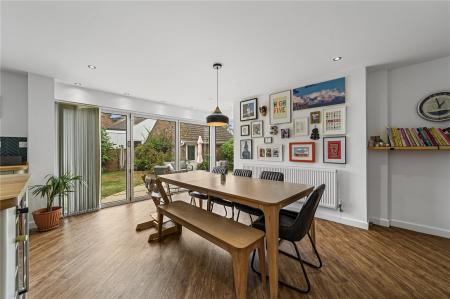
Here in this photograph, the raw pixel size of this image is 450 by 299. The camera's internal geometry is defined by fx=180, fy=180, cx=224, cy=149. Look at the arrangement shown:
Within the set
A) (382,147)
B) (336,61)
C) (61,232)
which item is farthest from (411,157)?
(61,232)

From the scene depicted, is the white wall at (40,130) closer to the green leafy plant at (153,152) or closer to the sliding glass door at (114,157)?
the sliding glass door at (114,157)

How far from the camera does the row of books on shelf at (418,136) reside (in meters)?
2.45

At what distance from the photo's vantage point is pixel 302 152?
3453 millimetres

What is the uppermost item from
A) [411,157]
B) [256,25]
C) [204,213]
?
[256,25]

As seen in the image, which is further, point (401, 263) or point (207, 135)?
point (207, 135)

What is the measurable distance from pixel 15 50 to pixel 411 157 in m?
5.68

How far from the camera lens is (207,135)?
6.31m

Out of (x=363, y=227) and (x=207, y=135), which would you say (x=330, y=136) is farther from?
(x=207, y=135)

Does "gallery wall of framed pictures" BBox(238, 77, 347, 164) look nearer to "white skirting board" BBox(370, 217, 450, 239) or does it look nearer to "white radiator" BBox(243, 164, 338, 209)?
"white radiator" BBox(243, 164, 338, 209)

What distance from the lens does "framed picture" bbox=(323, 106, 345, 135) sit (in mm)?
2986

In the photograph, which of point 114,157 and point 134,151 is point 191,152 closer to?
point 134,151

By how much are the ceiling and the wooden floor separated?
252 cm

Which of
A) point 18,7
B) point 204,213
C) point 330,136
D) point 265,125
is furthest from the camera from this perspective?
point 265,125

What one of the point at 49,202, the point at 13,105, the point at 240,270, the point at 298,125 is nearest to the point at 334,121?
the point at 298,125
